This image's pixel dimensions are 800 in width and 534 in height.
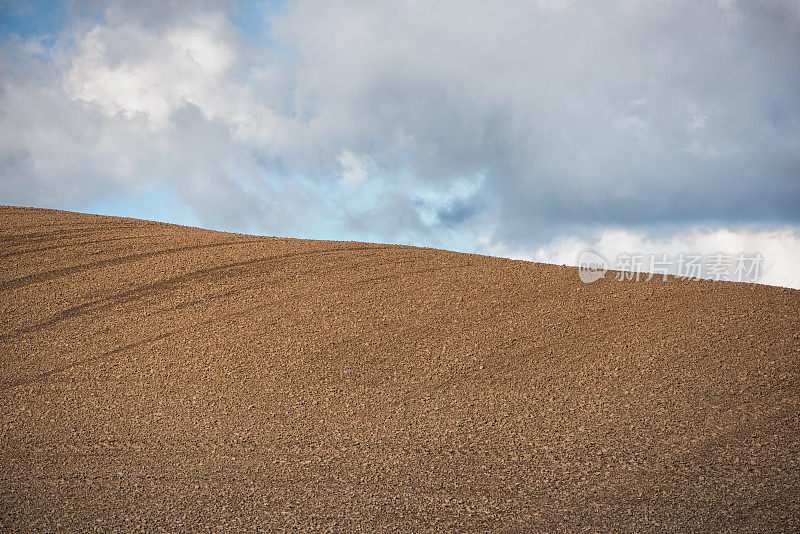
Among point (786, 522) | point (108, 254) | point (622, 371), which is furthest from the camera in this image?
point (108, 254)

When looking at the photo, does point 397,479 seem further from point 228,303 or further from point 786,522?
point 228,303

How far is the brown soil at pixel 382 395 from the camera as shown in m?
5.18

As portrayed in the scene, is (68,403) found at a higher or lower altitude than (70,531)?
higher

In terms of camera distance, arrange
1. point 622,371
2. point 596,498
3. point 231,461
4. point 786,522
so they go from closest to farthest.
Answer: point 786,522, point 596,498, point 231,461, point 622,371

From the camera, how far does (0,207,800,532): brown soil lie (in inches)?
204

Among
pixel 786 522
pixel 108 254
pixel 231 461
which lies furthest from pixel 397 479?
pixel 108 254

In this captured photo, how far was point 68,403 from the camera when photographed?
693 centimetres

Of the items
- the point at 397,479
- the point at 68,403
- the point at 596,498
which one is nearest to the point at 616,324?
the point at 596,498

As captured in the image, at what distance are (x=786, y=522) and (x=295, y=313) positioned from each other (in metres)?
6.36

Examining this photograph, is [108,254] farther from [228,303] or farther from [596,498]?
[596,498]

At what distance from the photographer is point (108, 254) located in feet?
35.3

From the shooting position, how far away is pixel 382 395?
6.91 meters

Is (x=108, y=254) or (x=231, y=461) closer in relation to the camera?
(x=231, y=461)

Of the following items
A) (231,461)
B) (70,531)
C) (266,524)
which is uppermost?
(231,461)
